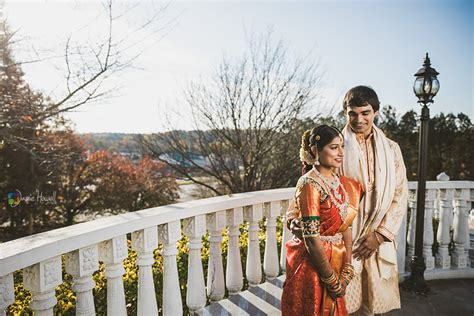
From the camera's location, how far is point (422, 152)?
3.46 meters

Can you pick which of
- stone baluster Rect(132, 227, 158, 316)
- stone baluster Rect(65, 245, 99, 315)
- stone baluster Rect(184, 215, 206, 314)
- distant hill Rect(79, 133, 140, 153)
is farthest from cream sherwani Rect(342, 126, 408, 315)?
distant hill Rect(79, 133, 140, 153)

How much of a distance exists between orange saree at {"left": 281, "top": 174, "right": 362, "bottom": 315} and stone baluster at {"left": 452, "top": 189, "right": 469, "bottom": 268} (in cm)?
264

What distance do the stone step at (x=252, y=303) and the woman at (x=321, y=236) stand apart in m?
0.67

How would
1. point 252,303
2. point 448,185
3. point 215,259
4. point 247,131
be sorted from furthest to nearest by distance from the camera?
point 247,131
point 448,185
point 252,303
point 215,259

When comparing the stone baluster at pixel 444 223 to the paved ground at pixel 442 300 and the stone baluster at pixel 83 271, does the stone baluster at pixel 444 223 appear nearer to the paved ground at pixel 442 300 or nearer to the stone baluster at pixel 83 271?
the paved ground at pixel 442 300

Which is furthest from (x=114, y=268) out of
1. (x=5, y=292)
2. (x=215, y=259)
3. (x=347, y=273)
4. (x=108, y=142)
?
(x=108, y=142)

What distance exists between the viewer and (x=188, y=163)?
28.6 ft

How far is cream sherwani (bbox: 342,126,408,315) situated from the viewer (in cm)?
200

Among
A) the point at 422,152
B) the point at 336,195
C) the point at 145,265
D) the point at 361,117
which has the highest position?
the point at 361,117

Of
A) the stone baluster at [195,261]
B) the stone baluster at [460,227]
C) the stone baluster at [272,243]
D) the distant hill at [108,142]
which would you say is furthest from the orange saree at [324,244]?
the distant hill at [108,142]

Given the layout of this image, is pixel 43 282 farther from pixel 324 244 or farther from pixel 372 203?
pixel 372 203

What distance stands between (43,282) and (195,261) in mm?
990

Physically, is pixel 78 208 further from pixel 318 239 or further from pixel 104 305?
pixel 318 239

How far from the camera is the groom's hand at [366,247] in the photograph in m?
1.98
